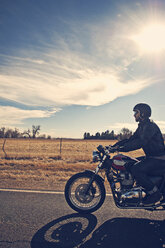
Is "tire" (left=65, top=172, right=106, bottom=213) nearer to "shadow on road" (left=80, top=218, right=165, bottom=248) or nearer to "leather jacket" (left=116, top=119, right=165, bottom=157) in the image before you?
"shadow on road" (left=80, top=218, right=165, bottom=248)

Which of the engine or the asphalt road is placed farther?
the engine

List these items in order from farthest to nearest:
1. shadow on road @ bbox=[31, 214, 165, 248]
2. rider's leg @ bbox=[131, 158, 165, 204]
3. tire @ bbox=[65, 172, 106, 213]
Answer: tire @ bbox=[65, 172, 106, 213]
rider's leg @ bbox=[131, 158, 165, 204]
shadow on road @ bbox=[31, 214, 165, 248]

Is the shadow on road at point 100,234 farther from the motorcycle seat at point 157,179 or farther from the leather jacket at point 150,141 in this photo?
the leather jacket at point 150,141

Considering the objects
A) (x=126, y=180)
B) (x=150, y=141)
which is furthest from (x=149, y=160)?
(x=126, y=180)

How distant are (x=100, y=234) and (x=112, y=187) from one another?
0.99 meters

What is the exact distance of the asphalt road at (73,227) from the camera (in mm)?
3145

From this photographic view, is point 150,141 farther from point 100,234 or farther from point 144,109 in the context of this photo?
point 100,234

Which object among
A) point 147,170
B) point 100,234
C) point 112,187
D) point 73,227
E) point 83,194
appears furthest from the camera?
point 83,194

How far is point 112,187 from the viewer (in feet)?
13.8

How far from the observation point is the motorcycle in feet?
13.4

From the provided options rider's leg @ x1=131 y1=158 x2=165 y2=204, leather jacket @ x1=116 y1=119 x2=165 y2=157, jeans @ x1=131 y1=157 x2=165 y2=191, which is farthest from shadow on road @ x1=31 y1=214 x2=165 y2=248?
leather jacket @ x1=116 y1=119 x2=165 y2=157

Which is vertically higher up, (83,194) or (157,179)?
(157,179)

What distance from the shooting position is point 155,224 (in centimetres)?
379

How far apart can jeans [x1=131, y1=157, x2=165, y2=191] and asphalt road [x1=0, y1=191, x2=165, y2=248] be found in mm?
668
